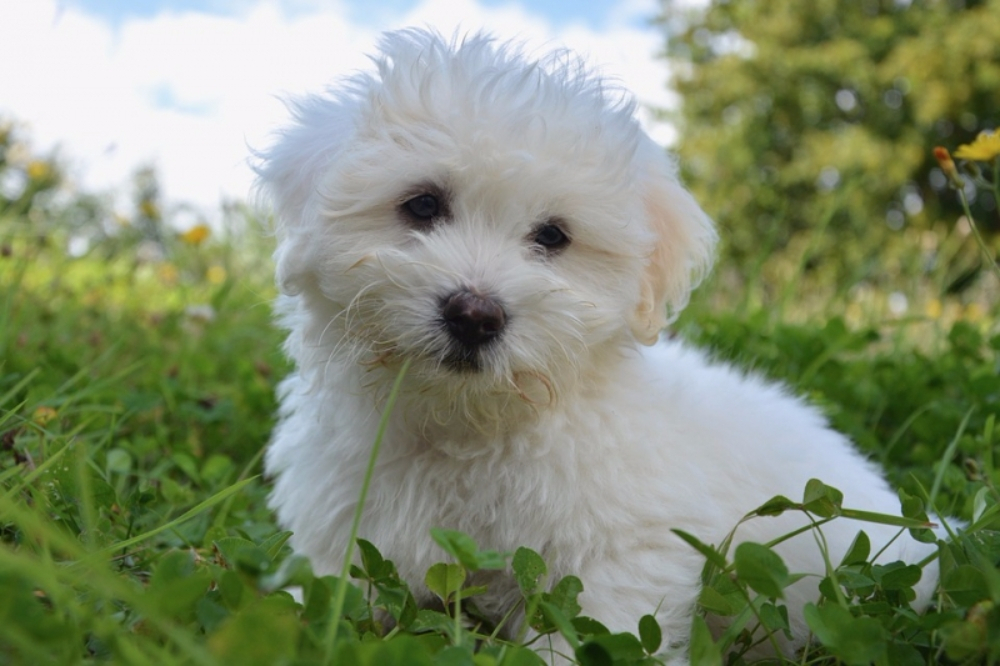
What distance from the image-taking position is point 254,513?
3064 millimetres

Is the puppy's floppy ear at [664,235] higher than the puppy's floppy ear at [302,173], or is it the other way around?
the puppy's floppy ear at [664,235]

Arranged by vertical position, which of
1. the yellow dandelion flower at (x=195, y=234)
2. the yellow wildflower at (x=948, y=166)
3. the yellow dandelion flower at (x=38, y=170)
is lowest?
the yellow dandelion flower at (x=195, y=234)

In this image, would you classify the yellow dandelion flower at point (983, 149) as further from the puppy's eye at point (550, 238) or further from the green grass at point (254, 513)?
the puppy's eye at point (550, 238)

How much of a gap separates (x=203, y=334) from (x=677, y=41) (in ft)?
87.2

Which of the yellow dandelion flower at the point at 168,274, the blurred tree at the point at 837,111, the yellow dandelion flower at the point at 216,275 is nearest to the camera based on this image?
the yellow dandelion flower at the point at 168,274

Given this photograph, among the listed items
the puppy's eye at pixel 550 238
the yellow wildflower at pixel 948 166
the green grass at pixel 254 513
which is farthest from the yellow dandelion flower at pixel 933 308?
the puppy's eye at pixel 550 238

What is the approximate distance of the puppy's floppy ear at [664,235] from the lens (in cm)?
256

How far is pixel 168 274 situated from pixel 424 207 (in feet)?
15.0

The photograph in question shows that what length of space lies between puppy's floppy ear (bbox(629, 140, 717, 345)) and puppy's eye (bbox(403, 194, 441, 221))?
0.63 metres

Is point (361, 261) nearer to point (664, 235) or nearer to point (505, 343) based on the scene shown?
point (505, 343)

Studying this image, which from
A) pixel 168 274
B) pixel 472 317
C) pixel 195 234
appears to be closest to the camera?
pixel 472 317

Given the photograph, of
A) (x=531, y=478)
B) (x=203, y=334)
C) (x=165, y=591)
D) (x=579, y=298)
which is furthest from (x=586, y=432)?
(x=203, y=334)

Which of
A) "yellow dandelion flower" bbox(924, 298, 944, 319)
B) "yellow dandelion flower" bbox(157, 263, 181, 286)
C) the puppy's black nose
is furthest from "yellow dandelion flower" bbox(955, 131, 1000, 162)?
"yellow dandelion flower" bbox(157, 263, 181, 286)

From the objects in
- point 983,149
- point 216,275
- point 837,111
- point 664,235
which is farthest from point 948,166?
point 837,111
